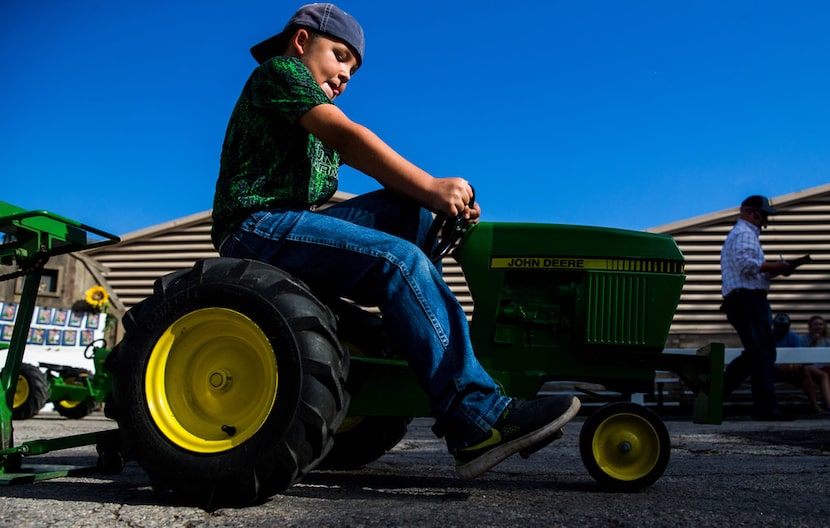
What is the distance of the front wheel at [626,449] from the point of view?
2.52 meters

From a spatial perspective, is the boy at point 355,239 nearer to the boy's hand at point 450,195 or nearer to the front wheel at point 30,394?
the boy's hand at point 450,195

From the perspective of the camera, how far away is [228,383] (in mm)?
2191

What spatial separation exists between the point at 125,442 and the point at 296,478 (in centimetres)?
52

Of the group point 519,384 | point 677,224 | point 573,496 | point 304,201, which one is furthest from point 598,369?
point 677,224

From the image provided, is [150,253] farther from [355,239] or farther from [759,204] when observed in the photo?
[355,239]

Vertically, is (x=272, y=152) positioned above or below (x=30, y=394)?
above

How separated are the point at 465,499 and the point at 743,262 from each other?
4.58 m

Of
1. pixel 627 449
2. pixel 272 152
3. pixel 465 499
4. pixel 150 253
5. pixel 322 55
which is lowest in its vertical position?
pixel 465 499

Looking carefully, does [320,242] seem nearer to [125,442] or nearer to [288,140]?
[288,140]

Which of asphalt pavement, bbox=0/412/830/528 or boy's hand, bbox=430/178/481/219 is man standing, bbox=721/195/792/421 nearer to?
asphalt pavement, bbox=0/412/830/528

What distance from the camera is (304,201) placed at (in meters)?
2.33

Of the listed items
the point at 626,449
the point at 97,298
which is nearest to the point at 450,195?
the point at 626,449

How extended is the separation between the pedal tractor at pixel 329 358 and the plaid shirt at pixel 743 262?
3.32 m

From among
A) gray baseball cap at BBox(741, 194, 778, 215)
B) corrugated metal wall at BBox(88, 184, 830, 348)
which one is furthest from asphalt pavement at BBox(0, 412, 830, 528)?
corrugated metal wall at BBox(88, 184, 830, 348)
